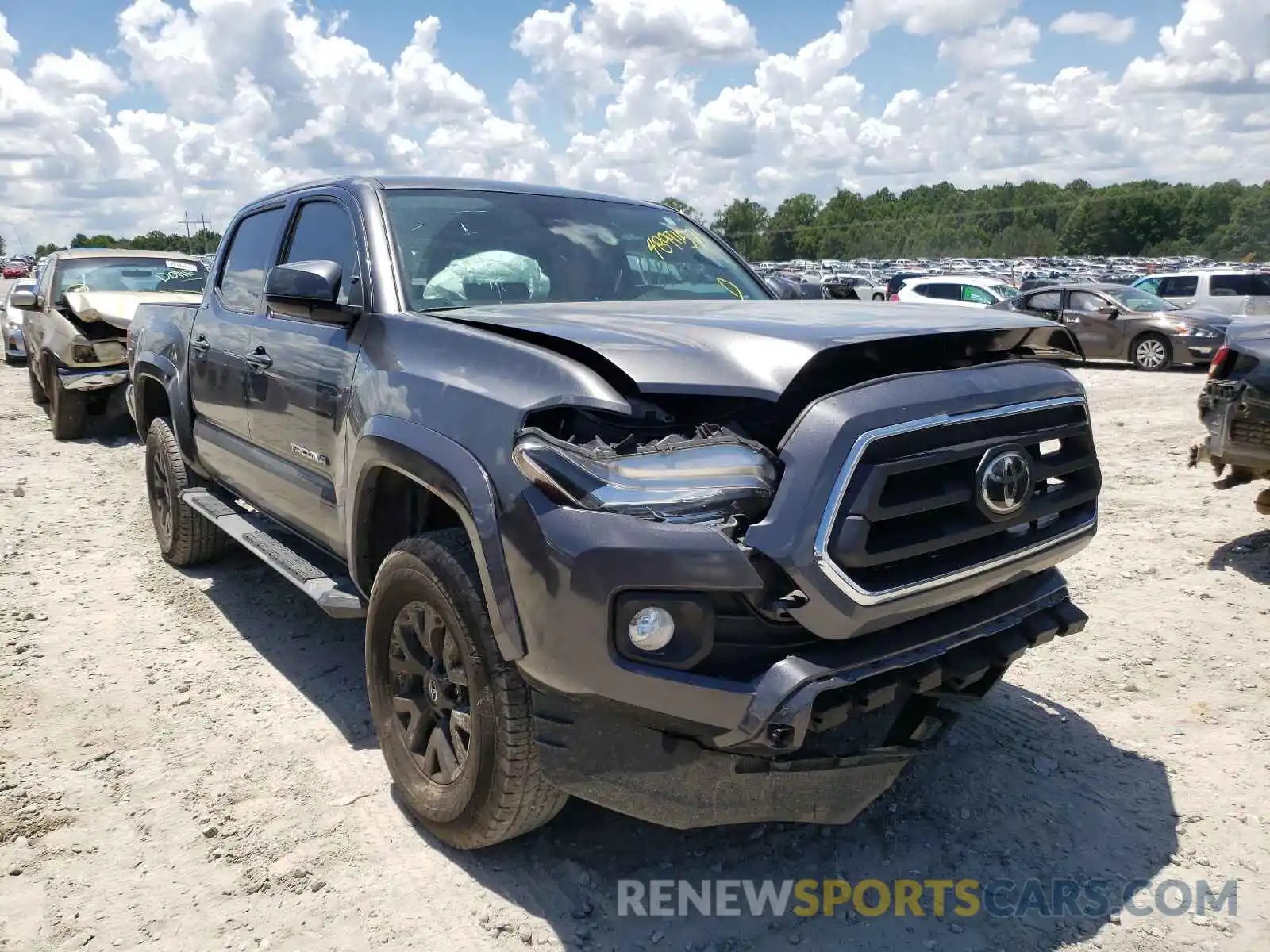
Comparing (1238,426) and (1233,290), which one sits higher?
(1233,290)

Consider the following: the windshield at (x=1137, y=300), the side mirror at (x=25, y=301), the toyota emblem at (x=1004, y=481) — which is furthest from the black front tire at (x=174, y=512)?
the windshield at (x=1137, y=300)

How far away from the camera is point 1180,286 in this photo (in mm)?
20391

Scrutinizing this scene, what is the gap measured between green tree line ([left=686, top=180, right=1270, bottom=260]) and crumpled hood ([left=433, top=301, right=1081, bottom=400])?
86.9 metres

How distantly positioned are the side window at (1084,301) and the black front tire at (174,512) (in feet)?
49.2

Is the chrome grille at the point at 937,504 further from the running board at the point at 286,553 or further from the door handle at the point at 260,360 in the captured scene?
the door handle at the point at 260,360

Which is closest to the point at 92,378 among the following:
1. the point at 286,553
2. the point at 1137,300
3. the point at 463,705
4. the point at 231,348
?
the point at 231,348

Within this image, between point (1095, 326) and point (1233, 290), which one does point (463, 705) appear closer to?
point (1095, 326)

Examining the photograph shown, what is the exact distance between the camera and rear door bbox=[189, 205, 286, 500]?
4.43 metres

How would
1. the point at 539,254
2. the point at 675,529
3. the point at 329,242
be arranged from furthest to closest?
the point at 329,242 < the point at 539,254 < the point at 675,529

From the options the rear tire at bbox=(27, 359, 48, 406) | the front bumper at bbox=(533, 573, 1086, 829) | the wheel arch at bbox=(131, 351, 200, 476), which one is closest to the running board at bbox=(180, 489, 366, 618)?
the wheel arch at bbox=(131, 351, 200, 476)

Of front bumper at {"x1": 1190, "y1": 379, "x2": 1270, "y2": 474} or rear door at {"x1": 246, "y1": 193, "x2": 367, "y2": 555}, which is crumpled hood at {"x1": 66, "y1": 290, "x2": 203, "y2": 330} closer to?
rear door at {"x1": 246, "y1": 193, "x2": 367, "y2": 555}

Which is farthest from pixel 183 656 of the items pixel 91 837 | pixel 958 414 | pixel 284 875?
pixel 958 414

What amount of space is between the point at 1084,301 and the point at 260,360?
15.7 m

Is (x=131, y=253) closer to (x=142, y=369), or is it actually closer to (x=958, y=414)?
(x=142, y=369)
